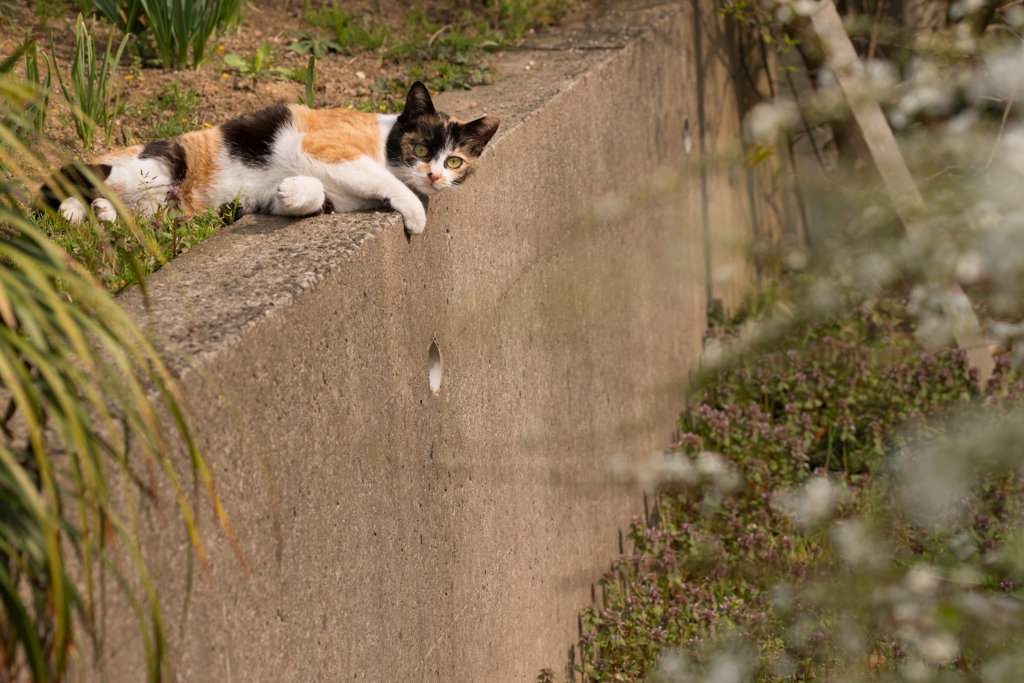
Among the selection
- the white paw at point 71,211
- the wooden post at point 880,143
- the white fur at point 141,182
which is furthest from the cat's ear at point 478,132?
the wooden post at point 880,143

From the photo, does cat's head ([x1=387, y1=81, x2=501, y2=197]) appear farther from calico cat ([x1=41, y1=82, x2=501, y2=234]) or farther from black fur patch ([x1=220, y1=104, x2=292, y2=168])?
black fur patch ([x1=220, y1=104, x2=292, y2=168])

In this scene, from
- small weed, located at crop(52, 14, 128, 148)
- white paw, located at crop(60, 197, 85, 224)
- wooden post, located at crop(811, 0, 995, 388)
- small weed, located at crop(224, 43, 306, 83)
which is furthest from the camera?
wooden post, located at crop(811, 0, 995, 388)

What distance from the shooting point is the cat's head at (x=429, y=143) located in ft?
7.32

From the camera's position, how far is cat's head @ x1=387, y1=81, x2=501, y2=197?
223 centimetres

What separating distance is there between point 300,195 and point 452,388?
21.7 inches

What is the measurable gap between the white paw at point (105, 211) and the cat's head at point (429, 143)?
24.7 inches

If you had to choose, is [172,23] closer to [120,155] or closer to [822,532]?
[120,155]

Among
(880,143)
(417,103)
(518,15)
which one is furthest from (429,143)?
(880,143)

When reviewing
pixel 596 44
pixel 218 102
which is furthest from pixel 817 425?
pixel 218 102

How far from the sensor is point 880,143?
4473 mm

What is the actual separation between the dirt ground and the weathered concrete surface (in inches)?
18.6

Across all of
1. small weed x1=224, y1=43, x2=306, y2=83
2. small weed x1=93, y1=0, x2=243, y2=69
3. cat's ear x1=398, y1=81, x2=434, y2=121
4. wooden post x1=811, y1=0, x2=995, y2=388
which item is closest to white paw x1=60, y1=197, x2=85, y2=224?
cat's ear x1=398, y1=81, x2=434, y2=121

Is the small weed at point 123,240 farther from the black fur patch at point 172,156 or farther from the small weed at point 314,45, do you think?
the small weed at point 314,45

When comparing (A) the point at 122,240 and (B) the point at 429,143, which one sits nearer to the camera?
(A) the point at 122,240
